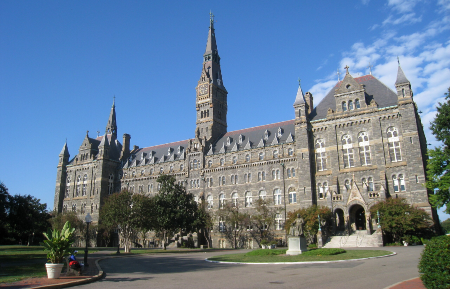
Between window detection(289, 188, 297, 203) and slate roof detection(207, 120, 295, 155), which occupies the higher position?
slate roof detection(207, 120, 295, 155)

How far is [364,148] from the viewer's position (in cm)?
5259

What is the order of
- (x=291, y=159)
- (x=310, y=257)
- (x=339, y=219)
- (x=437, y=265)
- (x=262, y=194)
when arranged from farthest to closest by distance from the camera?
1. (x=262, y=194)
2. (x=291, y=159)
3. (x=339, y=219)
4. (x=310, y=257)
5. (x=437, y=265)

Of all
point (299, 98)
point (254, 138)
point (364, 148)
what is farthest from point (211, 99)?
point (364, 148)

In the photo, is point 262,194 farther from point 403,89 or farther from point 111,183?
point 111,183

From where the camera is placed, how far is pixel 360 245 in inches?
1698

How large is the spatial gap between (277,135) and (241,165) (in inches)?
332

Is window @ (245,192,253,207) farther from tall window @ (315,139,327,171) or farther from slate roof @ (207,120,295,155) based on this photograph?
tall window @ (315,139,327,171)

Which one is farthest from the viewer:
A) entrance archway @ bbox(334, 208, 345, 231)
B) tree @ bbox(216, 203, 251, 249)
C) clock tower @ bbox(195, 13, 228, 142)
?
clock tower @ bbox(195, 13, 228, 142)

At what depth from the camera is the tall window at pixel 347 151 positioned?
53.1 meters

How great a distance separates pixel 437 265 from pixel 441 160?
2930 cm

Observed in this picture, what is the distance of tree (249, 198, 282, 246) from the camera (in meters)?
57.6

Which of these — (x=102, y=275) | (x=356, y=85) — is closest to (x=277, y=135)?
(x=356, y=85)

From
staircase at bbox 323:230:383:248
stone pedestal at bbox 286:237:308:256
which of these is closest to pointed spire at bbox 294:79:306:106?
staircase at bbox 323:230:383:248

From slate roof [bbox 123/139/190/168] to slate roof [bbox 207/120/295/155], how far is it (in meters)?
9.32
